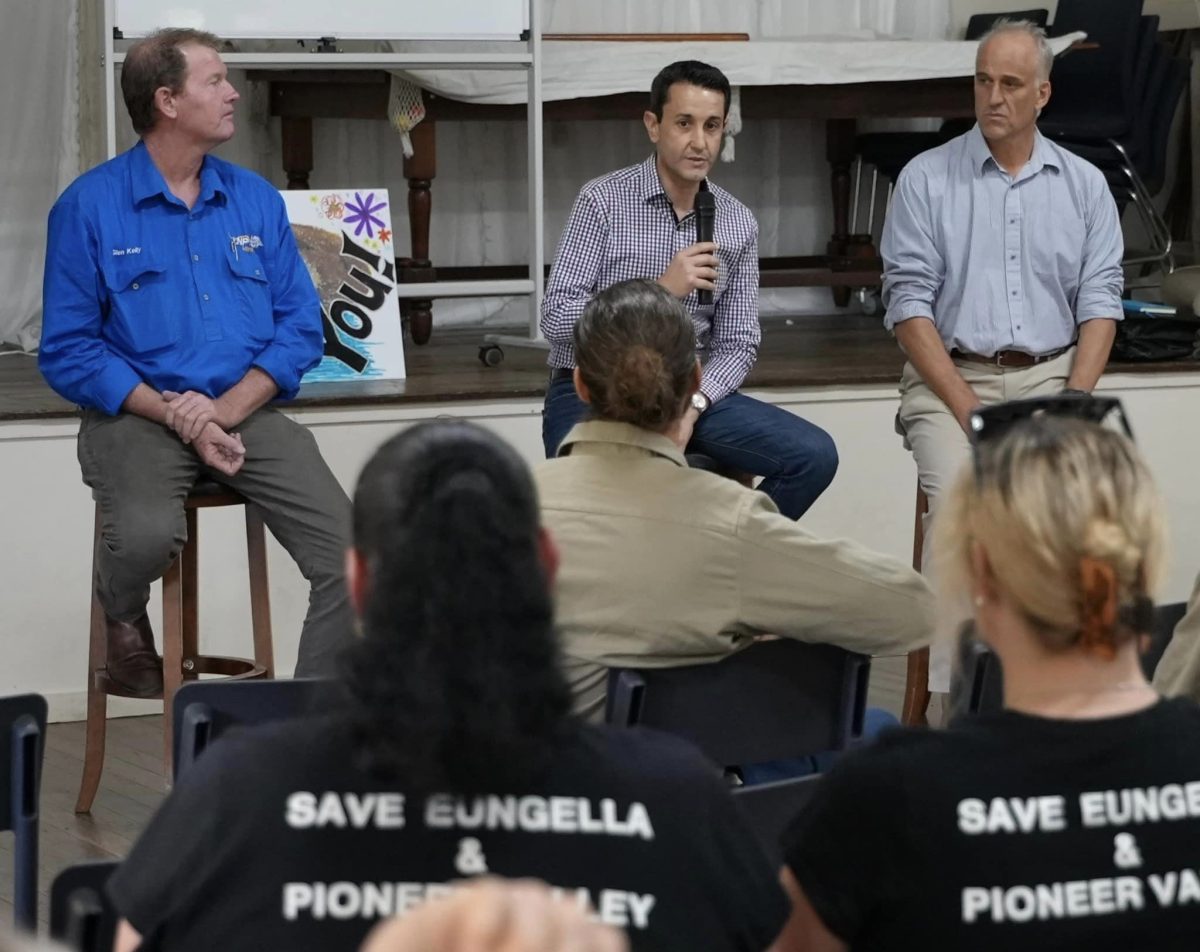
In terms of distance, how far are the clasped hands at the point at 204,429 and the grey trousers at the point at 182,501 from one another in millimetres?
43

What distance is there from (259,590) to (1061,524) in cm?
249

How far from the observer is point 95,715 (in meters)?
3.46

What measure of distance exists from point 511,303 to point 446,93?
143 centimetres

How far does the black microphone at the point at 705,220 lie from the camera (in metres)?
3.66

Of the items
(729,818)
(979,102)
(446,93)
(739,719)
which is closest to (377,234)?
(446,93)

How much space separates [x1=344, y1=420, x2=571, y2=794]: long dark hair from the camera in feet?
3.77

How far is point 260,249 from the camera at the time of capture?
3486mm

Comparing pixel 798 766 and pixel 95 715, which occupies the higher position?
pixel 798 766

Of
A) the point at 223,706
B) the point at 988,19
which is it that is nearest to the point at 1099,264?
the point at 223,706

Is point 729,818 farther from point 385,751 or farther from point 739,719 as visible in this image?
point 739,719

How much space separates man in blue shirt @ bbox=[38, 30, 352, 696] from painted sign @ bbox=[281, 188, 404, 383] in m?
1.05

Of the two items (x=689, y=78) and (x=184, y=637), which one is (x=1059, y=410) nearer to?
(x=689, y=78)

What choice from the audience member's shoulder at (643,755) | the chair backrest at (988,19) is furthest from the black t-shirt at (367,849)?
the chair backrest at (988,19)

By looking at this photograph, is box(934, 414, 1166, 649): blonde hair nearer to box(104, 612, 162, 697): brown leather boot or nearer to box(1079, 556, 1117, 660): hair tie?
box(1079, 556, 1117, 660): hair tie
